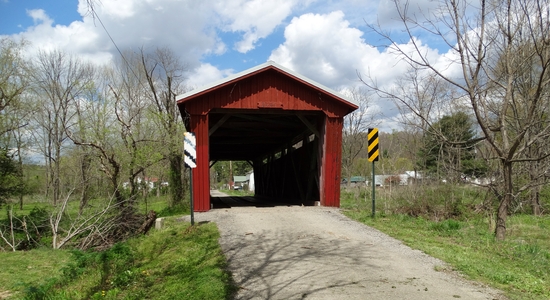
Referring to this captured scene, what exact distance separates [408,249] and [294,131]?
11.1 meters

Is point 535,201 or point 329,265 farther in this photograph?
point 535,201

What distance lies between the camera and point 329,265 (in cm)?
579

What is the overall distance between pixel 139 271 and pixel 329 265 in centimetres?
317

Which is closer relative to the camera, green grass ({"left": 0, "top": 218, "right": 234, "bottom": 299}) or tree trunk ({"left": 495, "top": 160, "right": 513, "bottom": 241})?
green grass ({"left": 0, "top": 218, "right": 234, "bottom": 299})

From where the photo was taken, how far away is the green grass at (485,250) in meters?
5.11

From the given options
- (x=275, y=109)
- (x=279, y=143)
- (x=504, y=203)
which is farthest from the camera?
(x=279, y=143)

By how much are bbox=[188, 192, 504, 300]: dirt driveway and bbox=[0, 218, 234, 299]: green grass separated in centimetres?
35

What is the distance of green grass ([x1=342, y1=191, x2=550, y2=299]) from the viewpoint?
5105mm

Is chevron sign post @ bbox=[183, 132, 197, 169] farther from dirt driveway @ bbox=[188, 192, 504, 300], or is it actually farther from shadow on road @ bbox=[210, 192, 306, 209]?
shadow on road @ bbox=[210, 192, 306, 209]

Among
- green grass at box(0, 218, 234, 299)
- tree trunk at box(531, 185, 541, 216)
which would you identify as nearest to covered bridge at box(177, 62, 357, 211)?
green grass at box(0, 218, 234, 299)

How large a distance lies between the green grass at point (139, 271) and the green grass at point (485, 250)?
3.43m

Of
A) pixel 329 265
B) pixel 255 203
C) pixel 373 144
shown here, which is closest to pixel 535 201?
pixel 373 144

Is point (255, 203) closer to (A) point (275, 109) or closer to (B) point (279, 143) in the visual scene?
(B) point (279, 143)

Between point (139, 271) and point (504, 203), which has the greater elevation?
point (504, 203)
